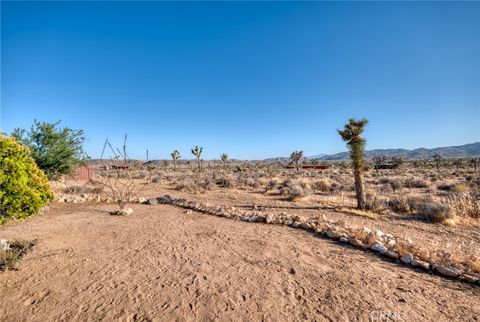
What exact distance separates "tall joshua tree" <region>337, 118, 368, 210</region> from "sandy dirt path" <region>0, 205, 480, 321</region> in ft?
19.8

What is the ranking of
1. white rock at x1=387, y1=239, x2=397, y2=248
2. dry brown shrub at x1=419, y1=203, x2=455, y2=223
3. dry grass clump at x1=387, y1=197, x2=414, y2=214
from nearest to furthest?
1. white rock at x1=387, y1=239, x2=397, y2=248
2. dry brown shrub at x1=419, y1=203, x2=455, y2=223
3. dry grass clump at x1=387, y1=197, x2=414, y2=214

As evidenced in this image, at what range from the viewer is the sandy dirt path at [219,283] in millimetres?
4141

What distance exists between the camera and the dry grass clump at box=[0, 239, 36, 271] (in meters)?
5.75

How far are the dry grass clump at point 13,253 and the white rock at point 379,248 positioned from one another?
326 inches

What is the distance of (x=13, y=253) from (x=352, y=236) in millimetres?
8386

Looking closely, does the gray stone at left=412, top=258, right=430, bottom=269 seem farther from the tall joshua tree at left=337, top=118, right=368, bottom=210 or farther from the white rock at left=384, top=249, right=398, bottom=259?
the tall joshua tree at left=337, top=118, right=368, bottom=210

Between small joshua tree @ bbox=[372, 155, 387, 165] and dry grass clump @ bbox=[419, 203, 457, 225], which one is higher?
small joshua tree @ bbox=[372, 155, 387, 165]

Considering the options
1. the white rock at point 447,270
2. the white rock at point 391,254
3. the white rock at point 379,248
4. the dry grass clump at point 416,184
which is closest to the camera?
the white rock at point 447,270

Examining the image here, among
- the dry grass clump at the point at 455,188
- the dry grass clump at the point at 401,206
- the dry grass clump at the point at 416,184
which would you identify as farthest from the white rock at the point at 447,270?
the dry grass clump at the point at 416,184

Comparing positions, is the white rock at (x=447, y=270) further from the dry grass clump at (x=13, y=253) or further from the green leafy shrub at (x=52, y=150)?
the green leafy shrub at (x=52, y=150)

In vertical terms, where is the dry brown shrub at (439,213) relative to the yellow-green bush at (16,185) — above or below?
below

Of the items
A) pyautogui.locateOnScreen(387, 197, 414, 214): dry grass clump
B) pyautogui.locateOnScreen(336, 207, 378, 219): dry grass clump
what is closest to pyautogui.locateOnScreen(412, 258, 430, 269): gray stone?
pyautogui.locateOnScreen(336, 207, 378, 219): dry grass clump

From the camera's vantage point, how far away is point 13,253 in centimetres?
605

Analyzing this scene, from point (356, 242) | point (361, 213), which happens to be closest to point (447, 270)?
point (356, 242)
